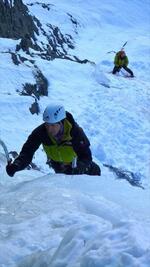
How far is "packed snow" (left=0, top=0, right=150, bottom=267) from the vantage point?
344cm

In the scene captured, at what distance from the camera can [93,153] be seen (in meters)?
15.4

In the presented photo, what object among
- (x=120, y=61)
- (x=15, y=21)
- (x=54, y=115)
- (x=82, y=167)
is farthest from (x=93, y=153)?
(x=15, y=21)

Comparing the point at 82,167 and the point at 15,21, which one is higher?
the point at 82,167

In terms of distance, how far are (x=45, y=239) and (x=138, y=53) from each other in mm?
25209

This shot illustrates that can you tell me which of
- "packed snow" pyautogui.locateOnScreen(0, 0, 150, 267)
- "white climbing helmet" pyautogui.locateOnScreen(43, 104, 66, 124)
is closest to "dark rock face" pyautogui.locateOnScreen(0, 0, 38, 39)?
"packed snow" pyautogui.locateOnScreen(0, 0, 150, 267)

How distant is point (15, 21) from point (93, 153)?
10.5 metres

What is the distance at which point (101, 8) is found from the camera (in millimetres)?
41156

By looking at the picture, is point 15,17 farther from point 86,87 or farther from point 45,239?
point 45,239

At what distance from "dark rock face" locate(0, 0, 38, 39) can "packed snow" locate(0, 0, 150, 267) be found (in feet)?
9.17

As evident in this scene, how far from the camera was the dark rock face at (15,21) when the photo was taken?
2264 cm

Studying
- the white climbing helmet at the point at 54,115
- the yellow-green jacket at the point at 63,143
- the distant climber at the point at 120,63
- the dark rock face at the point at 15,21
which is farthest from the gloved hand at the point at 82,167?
the distant climber at the point at 120,63

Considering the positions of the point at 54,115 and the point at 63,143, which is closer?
the point at 54,115

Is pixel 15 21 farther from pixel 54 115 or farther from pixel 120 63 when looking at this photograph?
pixel 54 115

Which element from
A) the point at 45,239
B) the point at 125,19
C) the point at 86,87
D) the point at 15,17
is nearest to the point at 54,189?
the point at 45,239
